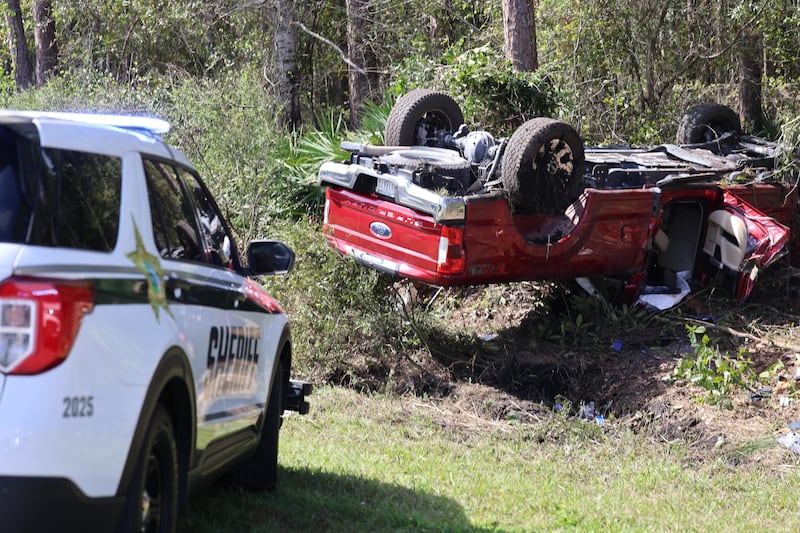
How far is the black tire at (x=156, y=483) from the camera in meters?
3.44

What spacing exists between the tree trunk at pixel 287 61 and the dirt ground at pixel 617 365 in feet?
20.2

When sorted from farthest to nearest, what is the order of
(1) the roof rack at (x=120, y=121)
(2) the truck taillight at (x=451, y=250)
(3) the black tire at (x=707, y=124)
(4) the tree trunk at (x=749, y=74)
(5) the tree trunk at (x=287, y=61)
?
(5) the tree trunk at (x=287, y=61) → (4) the tree trunk at (x=749, y=74) → (3) the black tire at (x=707, y=124) → (2) the truck taillight at (x=451, y=250) → (1) the roof rack at (x=120, y=121)

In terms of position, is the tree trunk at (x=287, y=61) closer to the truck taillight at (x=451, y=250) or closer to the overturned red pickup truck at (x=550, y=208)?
the overturned red pickup truck at (x=550, y=208)

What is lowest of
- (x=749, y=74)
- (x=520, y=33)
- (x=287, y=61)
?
(x=749, y=74)

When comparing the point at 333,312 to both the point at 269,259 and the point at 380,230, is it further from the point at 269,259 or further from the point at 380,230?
the point at 269,259

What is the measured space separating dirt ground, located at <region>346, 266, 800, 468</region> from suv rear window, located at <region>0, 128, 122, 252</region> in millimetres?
5382

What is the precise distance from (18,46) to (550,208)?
20.8 meters

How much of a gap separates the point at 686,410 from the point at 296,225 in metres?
4.61

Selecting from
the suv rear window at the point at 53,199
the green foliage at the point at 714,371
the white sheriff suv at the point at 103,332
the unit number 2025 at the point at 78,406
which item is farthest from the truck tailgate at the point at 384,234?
the unit number 2025 at the point at 78,406

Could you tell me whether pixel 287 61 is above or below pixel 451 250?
above

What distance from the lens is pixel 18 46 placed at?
26.7m

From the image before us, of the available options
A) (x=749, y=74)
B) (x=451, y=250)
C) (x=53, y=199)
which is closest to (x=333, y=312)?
(x=451, y=250)

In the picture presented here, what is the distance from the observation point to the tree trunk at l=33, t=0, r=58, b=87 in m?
25.7

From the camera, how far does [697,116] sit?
12.4 meters
